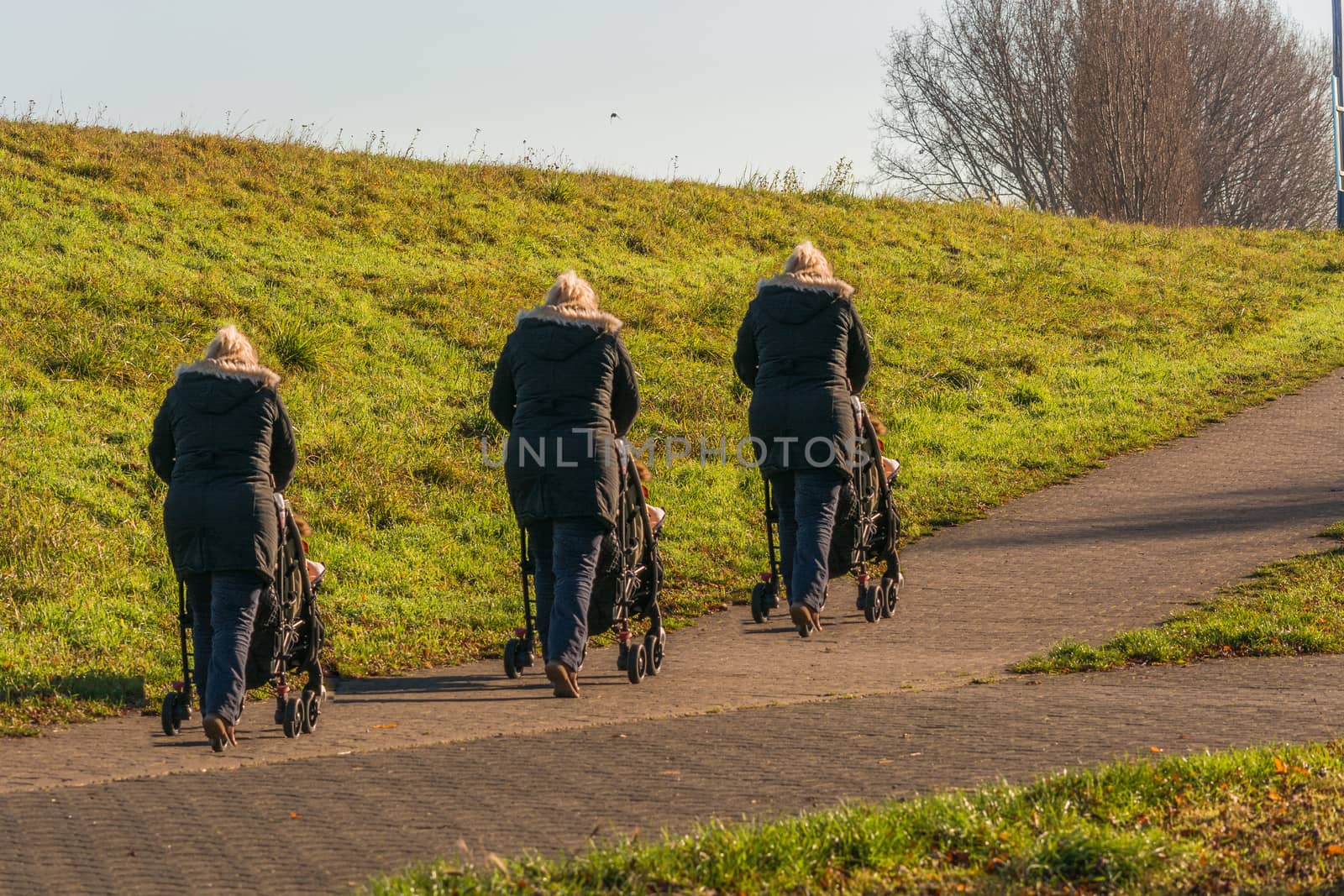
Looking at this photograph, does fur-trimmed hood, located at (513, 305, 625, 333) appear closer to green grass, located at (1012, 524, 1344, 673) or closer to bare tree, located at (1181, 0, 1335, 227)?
green grass, located at (1012, 524, 1344, 673)

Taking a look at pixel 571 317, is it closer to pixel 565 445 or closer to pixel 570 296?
pixel 570 296

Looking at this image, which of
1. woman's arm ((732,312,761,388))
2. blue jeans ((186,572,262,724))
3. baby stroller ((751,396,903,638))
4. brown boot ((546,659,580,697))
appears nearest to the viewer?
blue jeans ((186,572,262,724))

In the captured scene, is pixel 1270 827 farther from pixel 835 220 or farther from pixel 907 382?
pixel 835 220

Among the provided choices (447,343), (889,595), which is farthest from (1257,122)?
(889,595)

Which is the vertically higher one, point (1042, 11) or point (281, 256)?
point (1042, 11)

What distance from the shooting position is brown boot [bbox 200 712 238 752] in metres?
6.38

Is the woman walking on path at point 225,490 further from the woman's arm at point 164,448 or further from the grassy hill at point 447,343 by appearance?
the grassy hill at point 447,343

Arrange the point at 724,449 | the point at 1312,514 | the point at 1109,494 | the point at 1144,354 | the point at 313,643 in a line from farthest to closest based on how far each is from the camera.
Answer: the point at 1144,354
the point at 724,449
the point at 1109,494
the point at 1312,514
the point at 313,643

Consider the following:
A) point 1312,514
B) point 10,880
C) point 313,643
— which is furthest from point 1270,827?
point 1312,514

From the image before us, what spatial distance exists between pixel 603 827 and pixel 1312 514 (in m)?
9.34

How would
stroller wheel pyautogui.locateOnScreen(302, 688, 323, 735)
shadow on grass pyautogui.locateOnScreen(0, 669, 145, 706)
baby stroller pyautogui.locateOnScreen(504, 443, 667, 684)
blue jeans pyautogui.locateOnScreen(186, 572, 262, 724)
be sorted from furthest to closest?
baby stroller pyautogui.locateOnScreen(504, 443, 667, 684)
shadow on grass pyautogui.locateOnScreen(0, 669, 145, 706)
stroller wheel pyautogui.locateOnScreen(302, 688, 323, 735)
blue jeans pyautogui.locateOnScreen(186, 572, 262, 724)

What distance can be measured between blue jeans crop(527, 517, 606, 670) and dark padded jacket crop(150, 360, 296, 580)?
146 centimetres

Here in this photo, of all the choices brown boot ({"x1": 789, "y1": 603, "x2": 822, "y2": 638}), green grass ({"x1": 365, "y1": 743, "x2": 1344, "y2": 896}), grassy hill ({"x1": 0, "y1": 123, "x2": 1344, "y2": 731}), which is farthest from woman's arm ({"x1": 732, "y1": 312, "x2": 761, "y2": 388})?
green grass ({"x1": 365, "y1": 743, "x2": 1344, "y2": 896})

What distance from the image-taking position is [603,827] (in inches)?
196
